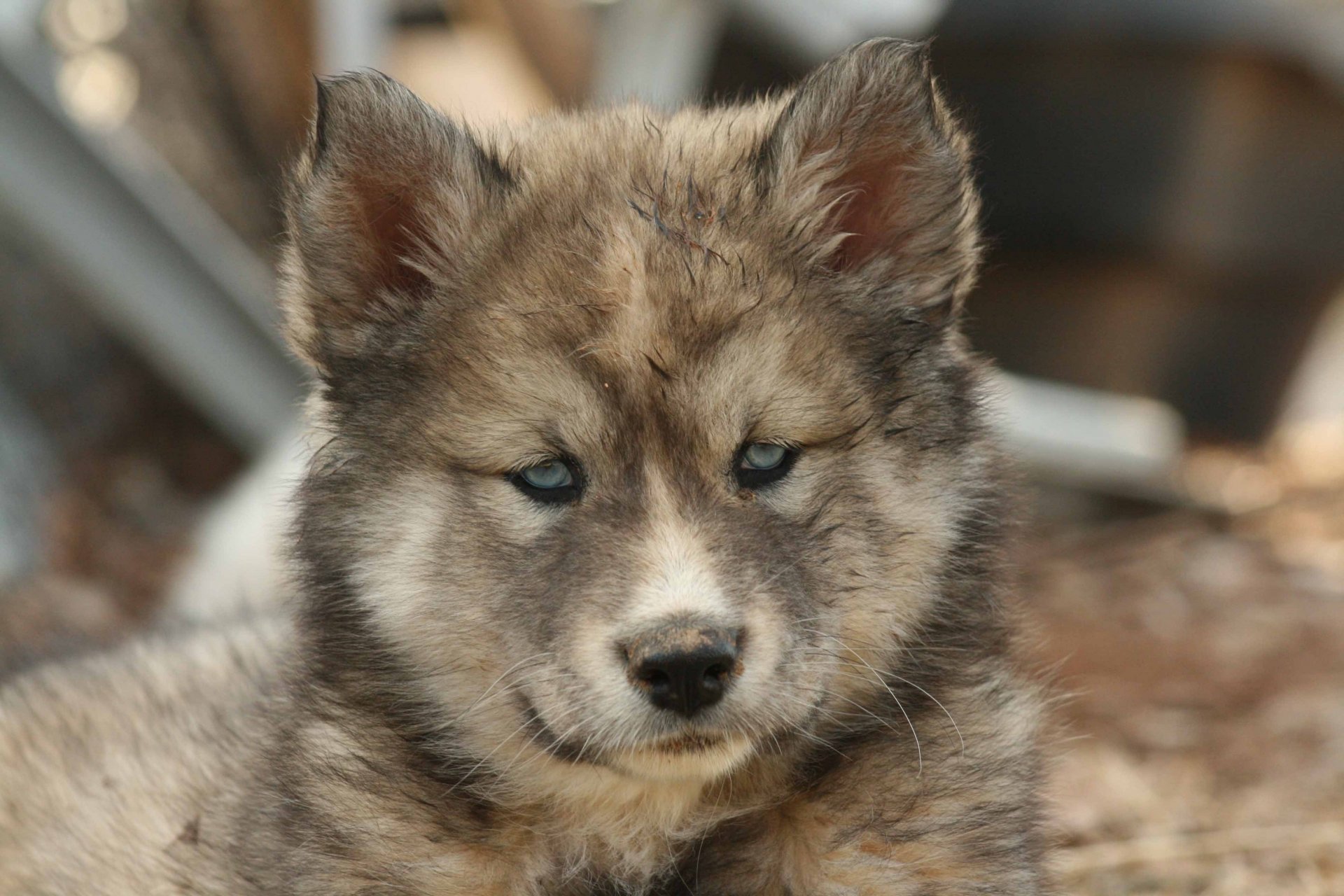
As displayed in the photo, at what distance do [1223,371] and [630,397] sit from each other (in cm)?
723

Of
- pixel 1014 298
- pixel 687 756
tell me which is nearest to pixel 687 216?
pixel 687 756

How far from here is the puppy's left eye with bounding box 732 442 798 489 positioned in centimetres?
299

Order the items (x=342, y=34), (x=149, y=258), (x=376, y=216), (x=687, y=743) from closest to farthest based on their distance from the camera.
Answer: (x=687, y=743) → (x=376, y=216) → (x=149, y=258) → (x=342, y=34)

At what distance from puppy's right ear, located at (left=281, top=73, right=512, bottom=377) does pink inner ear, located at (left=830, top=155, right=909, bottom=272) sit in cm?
70

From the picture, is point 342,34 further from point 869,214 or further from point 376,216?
point 869,214

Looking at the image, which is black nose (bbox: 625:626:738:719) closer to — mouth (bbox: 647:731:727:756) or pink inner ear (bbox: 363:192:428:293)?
mouth (bbox: 647:731:727:756)

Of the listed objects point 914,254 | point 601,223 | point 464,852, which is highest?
point 601,223

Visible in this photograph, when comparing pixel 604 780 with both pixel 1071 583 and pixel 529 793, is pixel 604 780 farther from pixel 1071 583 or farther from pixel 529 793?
pixel 1071 583

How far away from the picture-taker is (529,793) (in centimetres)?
309


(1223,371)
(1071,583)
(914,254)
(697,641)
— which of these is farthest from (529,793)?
(1223,371)

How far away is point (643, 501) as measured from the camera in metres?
2.90

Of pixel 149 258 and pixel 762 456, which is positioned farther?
pixel 149 258

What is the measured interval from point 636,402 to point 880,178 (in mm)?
767

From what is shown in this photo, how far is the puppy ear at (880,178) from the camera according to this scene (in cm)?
312
